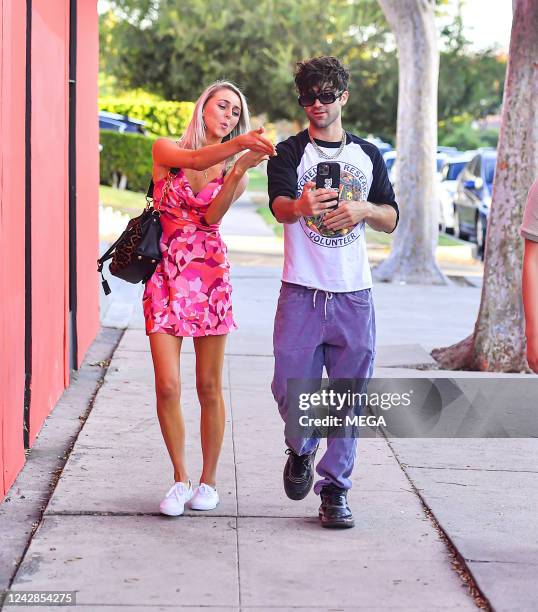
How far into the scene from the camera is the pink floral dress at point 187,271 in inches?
218

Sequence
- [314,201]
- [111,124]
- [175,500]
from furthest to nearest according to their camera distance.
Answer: [111,124] → [175,500] → [314,201]

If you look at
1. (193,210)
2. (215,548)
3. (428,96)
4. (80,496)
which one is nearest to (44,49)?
(193,210)

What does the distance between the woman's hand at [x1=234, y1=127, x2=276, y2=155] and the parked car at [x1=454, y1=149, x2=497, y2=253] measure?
53.2ft

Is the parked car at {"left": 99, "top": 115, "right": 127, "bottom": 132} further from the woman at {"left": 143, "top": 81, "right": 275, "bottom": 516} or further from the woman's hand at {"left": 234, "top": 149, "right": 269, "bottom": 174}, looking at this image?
the woman's hand at {"left": 234, "top": 149, "right": 269, "bottom": 174}

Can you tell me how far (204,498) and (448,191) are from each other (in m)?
22.1

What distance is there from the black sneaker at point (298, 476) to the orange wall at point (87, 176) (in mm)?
3893

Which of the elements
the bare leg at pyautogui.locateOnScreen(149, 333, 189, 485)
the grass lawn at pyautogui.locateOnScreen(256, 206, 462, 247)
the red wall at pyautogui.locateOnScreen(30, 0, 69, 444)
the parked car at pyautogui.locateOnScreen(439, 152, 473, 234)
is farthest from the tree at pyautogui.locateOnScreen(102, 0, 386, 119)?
the bare leg at pyautogui.locateOnScreen(149, 333, 189, 485)

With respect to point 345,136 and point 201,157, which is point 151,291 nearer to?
point 201,157

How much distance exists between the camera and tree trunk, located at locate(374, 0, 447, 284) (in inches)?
611

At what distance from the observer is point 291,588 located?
15.5 feet

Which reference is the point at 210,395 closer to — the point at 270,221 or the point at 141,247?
the point at 141,247

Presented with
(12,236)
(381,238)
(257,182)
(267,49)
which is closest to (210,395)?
(12,236)

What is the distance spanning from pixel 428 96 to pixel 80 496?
35.3ft

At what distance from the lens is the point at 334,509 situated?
18.0ft
